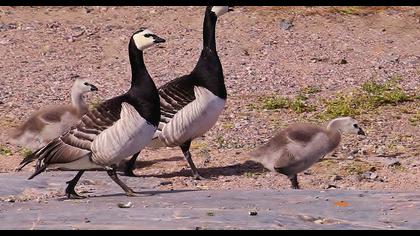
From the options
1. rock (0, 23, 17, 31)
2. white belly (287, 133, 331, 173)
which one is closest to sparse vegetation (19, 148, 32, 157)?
white belly (287, 133, 331, 173)

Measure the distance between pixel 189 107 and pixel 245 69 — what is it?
661cm

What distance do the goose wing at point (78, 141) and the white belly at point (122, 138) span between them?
84mm

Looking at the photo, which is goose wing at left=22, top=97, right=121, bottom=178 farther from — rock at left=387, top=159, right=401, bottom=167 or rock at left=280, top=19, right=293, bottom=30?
rock at left=280, top=19, right=293, bottom=30

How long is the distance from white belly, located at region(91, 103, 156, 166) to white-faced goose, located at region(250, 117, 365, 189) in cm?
221

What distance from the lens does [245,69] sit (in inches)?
781

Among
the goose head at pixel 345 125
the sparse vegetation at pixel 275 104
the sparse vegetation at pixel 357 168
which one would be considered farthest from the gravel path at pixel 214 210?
the sparse vegetation at pixel 275 104

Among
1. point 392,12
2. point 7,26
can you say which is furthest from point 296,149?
point 392,12

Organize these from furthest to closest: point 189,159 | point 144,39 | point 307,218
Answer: point 189,159 < point 144,39 < point 307,218

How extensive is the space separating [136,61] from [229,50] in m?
9.33

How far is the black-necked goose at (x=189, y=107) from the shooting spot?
524 inches

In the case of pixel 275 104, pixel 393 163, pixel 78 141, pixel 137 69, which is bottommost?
pixel 275 104

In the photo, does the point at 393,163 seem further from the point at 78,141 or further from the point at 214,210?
the point at 214,210

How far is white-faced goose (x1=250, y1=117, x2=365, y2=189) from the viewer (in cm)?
1285

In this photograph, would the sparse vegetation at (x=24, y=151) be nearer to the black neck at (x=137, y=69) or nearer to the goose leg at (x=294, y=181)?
the black neck at (x=137, y=69)
